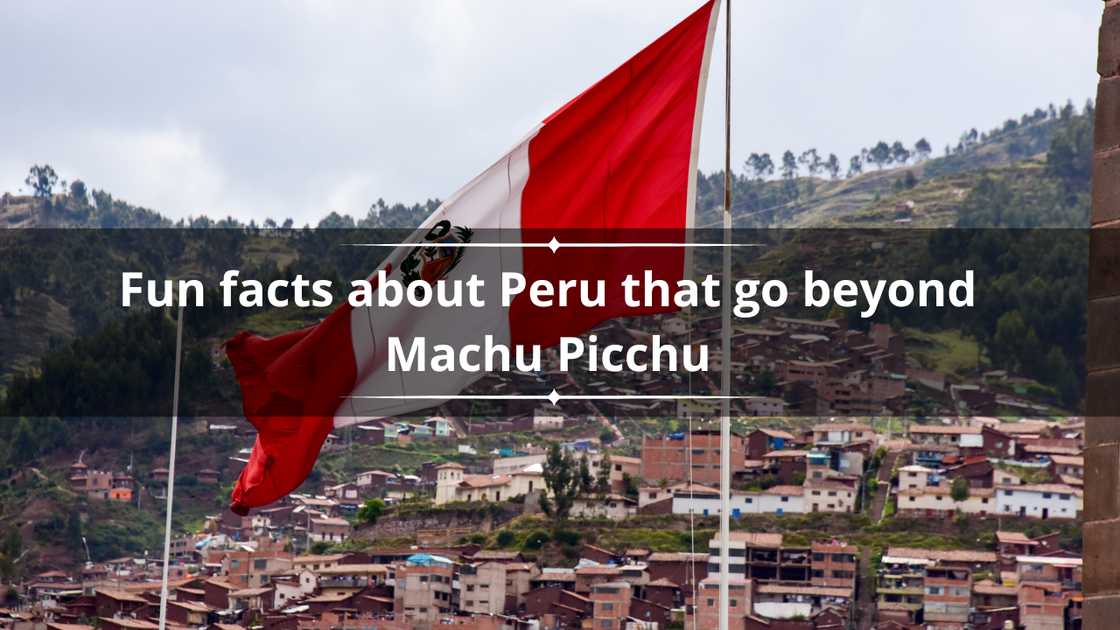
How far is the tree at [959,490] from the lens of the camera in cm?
11788

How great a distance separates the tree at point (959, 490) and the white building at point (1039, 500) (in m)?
1.84

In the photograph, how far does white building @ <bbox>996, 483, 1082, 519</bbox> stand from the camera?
4520 inches

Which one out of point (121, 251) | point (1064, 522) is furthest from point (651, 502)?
point (121, 251)

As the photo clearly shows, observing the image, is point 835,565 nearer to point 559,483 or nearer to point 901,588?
point 901,588

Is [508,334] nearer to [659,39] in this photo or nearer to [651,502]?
[659,39]

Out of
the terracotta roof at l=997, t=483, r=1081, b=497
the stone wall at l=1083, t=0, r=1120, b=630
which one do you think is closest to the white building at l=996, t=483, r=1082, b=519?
the terracotta roof at l=997, t=483, r=1081, b=497

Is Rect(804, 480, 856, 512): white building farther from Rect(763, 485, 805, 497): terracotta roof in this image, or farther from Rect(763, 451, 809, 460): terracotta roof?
Rect(763, 451, 809, 460): terracotta roof

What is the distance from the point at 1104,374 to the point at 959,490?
11556cm

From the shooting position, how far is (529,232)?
9.38 meters

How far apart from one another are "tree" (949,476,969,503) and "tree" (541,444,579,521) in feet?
70.4

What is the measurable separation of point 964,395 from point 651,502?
26839 mm

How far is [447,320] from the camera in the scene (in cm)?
938

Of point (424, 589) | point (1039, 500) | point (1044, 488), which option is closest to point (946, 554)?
point (1039, 500)

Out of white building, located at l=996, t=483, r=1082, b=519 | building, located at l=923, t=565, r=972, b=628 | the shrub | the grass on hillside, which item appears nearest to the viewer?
building, located at l=923, t=565, r=972, b=628
